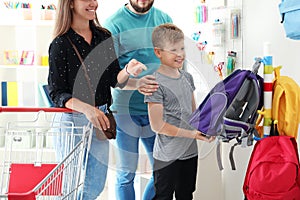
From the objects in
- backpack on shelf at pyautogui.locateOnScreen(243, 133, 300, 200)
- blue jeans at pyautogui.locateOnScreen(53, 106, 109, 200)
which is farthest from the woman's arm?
backpack on shelf at pyautogui.locateOnScreen(243, 133, 300, 200)

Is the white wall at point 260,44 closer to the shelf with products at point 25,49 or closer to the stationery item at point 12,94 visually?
the shelf with products at point 25,49

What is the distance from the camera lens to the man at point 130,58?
8.29ft

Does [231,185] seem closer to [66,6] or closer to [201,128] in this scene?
[201,128]

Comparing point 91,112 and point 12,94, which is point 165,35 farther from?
point 12,94

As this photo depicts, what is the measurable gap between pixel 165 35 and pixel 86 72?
45cm

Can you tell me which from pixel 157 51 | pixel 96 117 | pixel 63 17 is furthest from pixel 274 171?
pixel 63 17

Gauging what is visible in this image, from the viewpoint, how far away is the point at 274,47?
8.41 feet

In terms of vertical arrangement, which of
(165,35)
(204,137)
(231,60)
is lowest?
(204,137)

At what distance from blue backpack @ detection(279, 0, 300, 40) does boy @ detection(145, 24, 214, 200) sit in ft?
2.19

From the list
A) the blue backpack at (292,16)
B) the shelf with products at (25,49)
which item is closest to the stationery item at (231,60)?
the blue backpack at (292,16)

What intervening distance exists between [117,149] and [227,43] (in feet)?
3.43

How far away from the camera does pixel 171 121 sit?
92.0 inches

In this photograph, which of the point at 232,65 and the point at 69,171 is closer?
the point at 69,171

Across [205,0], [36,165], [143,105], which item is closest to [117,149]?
[143,105]
